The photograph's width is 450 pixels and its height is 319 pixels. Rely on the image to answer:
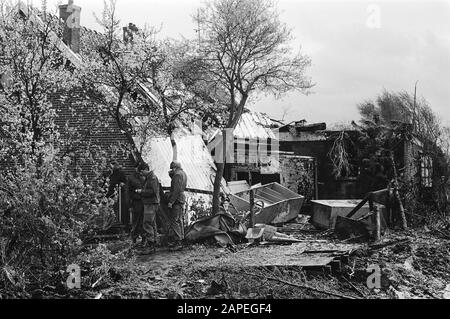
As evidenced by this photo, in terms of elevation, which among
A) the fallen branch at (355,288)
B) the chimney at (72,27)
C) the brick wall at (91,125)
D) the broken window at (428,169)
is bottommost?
the fallen branch at (355,288)

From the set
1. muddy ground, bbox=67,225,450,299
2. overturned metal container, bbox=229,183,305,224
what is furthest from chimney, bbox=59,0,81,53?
muddy ground, bbox=67,225,450,299

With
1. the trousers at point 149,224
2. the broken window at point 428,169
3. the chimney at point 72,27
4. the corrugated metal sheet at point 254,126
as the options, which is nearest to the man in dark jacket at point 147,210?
the trousers at point 149,224

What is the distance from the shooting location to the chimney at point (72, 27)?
19314 millimetres

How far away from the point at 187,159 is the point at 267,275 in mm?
9116

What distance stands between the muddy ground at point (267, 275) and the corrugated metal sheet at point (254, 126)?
400 inches

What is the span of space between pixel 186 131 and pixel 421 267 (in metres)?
9.38

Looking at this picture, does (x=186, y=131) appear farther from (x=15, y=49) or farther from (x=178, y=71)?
(x=15, y=49)

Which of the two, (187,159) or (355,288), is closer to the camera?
(355,288)

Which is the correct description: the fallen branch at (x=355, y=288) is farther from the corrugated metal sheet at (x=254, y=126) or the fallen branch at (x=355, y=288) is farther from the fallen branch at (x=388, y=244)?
the corrugated metal sheet at (x=254, y=126)

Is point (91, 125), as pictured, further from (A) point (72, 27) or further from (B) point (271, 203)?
(B) point (271, 203)

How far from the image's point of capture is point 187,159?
17938mm

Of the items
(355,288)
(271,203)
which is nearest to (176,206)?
(355,288)

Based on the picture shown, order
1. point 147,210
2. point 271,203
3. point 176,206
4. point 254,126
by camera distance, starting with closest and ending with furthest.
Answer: point 147,210 < point 176,206 < point 271,203 < point 254,126

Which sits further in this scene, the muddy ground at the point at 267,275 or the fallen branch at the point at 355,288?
the fallen branch at the point at 355,288
